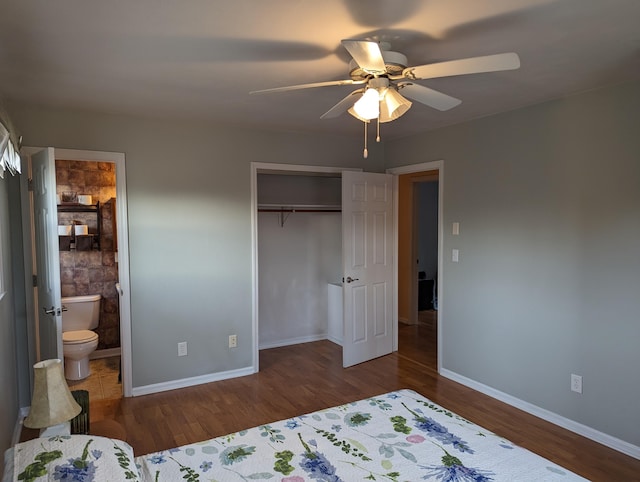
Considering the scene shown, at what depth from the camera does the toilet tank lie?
4.64 m

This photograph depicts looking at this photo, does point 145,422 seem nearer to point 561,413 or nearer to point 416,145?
point 561,413

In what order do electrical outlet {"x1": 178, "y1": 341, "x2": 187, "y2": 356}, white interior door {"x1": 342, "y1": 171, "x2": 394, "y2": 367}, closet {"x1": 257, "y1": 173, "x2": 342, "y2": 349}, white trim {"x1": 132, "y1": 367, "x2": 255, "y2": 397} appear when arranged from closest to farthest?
white trim {"x1": 132, "y1": 367, "x2": 255, "y2": 397} < electrical outlet {"x1": 178, "y1": 341, "x2": 187, "y2": 356} < white interior door {"x1": 342, "y1": 171, "x2": 394, "y2": 367} < closet {"x1": 257, "y1": 173, "x2": 342, "y2": 349}

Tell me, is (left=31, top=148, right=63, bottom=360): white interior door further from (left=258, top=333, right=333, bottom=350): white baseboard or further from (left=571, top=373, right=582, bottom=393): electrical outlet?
(left=571, top=373, right=582, bottom=393): electrical outlet

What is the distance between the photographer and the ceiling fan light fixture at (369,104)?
2066 millimetres

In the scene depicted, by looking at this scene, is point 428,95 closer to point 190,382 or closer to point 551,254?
point 551,254

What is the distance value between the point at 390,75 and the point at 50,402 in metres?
2.21

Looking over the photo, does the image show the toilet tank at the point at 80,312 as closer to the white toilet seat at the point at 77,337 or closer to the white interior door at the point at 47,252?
the white toilet seat at the point at 77,337

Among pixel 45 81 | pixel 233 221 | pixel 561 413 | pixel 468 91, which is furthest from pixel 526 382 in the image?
A: pixel 45 81

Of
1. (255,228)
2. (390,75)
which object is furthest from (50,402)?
(255,228)

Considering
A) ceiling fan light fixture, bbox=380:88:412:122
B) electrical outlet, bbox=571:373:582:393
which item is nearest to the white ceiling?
ceiling fan light fixture, bbox=380:88:412:122

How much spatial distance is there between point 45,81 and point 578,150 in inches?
141

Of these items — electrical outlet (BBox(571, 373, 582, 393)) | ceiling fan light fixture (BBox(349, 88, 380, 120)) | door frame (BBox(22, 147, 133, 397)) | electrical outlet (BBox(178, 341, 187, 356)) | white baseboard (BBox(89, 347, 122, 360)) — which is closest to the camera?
ceiling fan light fixture (BBox(349, 88, 380, 120))

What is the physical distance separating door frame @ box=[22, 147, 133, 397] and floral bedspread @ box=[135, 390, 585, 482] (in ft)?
6.71

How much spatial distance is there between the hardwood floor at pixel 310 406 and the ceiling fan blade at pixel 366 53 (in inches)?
103
